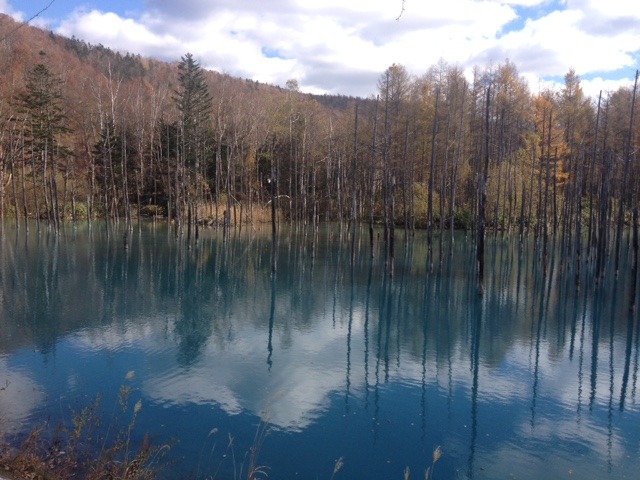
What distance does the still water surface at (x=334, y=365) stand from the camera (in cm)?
881

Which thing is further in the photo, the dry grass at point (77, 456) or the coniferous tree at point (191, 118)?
the coniferous tree at point (191, 118)

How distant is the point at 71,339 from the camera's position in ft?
45.8

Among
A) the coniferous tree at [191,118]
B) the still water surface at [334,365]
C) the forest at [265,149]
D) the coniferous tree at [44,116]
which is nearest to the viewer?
the still water surface at [334,365]

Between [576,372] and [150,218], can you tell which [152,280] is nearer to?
[576,372]

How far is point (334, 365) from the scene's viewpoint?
13.2m

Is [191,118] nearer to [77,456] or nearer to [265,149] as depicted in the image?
[265,149]

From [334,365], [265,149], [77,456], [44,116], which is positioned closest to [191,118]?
[44,116]

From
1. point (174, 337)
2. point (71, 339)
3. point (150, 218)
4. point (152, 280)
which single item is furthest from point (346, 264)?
point (150, 218)

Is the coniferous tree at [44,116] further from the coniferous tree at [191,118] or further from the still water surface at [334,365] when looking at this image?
the still water surface at [334,365]

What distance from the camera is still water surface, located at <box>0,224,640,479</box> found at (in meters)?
8.81

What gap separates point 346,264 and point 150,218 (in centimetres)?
2637

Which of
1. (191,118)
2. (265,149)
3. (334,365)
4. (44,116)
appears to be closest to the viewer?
(334,365)

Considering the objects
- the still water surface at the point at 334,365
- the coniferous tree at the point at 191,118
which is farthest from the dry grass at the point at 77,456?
the coniferous tree at the point at 191,118

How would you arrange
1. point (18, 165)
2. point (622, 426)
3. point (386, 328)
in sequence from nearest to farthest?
point (622, 426), point (386, 328), point (18, 165)
